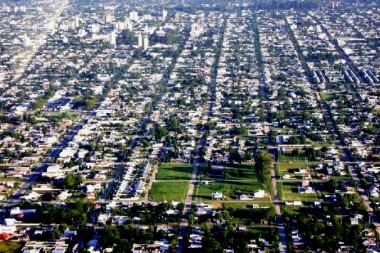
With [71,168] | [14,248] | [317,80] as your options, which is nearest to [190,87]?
[317,80]

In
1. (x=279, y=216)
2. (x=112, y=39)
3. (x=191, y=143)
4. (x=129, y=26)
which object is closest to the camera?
(x=279, y=216)

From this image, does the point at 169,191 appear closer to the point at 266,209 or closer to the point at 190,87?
the point at 266,209

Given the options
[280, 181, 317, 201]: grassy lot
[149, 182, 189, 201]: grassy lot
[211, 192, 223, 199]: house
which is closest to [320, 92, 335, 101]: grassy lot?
[280, 181, 317, 201]: grassy lot

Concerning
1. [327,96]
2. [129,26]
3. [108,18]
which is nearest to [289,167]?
Answer: [327,96]

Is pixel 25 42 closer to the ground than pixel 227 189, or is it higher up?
closer to the ground

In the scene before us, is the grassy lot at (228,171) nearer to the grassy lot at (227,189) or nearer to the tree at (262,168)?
the grassy lot at (227,189)

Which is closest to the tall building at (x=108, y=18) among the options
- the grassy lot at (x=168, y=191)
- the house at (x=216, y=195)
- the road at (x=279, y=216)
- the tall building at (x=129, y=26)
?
the tall building at (x=129, y=26)

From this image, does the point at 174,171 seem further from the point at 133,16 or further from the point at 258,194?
the point at 133,16

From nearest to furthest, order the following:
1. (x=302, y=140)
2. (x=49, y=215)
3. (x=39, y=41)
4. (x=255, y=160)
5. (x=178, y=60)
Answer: (x=49, y=215)
(x=255, y=160)
(x=302, y=140)
(x=178, y=60)
(x=39, y=41)
